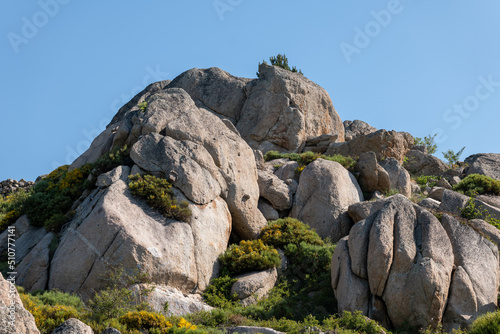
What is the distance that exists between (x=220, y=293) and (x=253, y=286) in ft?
4.11

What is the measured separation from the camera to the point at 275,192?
24.8 metres

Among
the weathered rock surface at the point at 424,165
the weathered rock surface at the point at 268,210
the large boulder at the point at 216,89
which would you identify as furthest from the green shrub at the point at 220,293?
the weathered rock surface at the point at 424,165

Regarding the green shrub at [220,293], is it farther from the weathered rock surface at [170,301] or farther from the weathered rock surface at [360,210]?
the weathered rock surface at [360,210]

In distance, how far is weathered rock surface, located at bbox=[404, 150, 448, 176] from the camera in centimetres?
3534

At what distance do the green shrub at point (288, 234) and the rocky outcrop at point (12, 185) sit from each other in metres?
19.1

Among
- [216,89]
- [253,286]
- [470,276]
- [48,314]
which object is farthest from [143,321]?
[216,89]

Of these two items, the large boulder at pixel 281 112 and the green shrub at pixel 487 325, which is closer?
the green shrub at pixel 487 325

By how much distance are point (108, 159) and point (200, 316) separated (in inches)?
354

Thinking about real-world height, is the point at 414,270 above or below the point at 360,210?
below

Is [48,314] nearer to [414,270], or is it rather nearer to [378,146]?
[414,270]

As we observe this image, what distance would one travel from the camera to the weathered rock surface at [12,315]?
9430 mm

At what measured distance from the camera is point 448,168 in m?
35.6

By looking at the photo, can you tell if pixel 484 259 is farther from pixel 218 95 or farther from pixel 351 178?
pixel 218 95

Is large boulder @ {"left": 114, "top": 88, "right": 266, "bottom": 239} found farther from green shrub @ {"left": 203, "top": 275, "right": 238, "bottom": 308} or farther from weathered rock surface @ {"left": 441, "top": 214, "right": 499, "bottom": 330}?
weathered rock surface @ {"left": 441, "top": 214, "right": 499, "bottom": 330}
